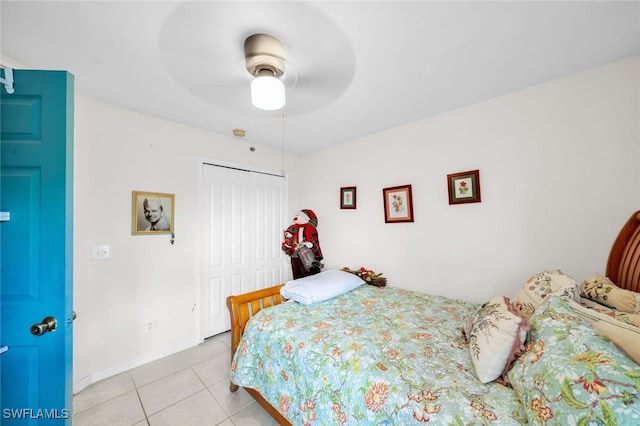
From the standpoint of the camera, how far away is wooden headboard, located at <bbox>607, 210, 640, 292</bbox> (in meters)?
1.32

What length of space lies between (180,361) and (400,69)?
3137mm

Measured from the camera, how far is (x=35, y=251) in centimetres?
104

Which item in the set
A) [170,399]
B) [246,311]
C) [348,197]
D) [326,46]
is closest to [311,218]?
[348,197]

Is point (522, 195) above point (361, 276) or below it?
above

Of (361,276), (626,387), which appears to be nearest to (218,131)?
(361,276)

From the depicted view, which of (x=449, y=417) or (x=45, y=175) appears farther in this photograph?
(x=45, y=175)

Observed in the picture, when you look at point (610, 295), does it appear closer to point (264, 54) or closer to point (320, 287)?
point (320, 287)

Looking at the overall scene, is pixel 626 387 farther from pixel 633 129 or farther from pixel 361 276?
pixel 361 276

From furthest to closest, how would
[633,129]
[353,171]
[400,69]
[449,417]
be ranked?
[353,171]
[400,69]
[633,129]
[449,417]

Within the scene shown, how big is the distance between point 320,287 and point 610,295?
1780 mm

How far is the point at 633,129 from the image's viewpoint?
1499 millimetres

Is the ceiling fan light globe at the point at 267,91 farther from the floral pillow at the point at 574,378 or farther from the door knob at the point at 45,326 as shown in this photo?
the floral pillow at the point at 574,378

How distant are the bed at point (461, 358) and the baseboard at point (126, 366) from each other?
1.08m

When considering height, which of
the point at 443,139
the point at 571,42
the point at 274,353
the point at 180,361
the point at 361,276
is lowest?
the point at 180,361
